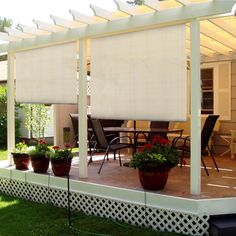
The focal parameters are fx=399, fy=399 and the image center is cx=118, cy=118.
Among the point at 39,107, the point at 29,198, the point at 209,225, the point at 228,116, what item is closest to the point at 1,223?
the point at 29,198

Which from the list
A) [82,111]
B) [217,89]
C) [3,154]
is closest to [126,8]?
[82,111]

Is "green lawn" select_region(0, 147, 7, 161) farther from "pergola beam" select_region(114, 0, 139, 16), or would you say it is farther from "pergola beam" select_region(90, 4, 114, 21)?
"pergola beam" select_region(114, 0, 139, 16)

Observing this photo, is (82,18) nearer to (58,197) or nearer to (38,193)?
(58,197)

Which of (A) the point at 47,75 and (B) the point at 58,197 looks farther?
(A) the point at 47,75

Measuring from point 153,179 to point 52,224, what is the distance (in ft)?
5.00

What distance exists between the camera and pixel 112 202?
5.66 m

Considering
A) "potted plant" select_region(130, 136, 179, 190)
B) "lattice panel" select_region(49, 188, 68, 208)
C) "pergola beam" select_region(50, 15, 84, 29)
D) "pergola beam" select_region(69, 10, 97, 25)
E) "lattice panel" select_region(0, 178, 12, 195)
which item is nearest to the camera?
"potted plant" select_region(130, 136, 179, 190)

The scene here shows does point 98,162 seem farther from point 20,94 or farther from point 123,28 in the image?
point 123,28

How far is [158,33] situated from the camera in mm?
5438

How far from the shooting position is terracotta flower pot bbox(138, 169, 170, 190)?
207 inches

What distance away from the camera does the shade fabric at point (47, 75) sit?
664 cm

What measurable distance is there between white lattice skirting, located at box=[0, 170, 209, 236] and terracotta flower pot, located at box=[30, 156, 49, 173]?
5.5 inches

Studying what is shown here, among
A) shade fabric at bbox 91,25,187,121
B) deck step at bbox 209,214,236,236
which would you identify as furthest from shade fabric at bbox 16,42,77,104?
deck step at bbox 209,214,236,236

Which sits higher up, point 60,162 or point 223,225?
point 60,162
